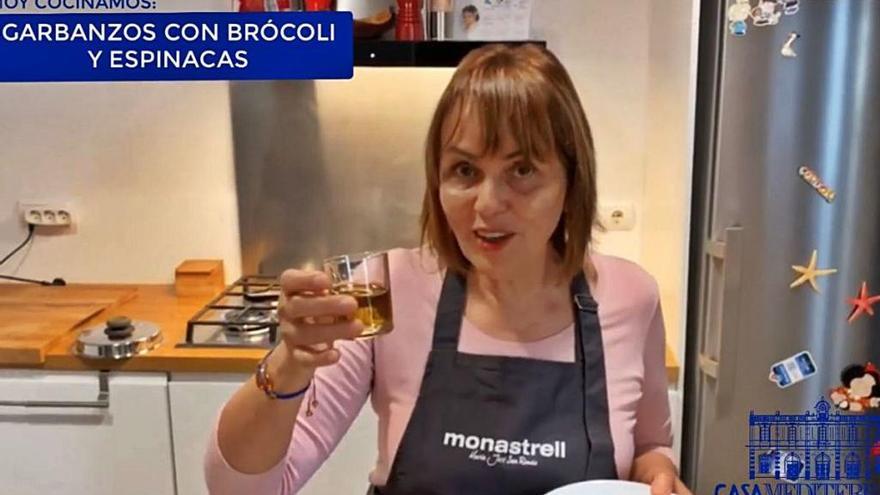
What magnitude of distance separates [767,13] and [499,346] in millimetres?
1003

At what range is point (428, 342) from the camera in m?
1.17

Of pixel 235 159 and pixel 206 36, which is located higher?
pixel 206 36

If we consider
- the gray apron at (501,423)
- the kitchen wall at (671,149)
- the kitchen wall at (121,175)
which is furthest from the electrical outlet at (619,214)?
the gray apron at (501,423)

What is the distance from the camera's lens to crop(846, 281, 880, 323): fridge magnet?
1879 mm

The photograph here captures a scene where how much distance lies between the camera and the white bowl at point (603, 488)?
106cm

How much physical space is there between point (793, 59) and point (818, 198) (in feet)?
0.93

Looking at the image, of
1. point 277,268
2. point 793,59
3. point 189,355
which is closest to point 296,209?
point 277,268

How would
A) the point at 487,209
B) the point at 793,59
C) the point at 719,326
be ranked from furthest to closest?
the point at 719,326
the point at 793,59
the point at 487,209

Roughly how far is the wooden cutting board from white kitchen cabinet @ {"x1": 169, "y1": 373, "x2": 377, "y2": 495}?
0.32 meters

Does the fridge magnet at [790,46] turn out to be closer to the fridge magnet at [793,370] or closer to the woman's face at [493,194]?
the fridge magnet at [793,370]

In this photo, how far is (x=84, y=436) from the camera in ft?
6.50

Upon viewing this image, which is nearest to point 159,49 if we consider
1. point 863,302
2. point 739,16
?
point 739,16

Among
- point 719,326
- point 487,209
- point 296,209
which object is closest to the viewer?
point 487,209

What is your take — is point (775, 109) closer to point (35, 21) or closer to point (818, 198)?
point (818, 198)
